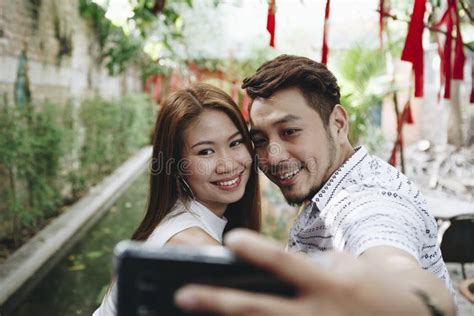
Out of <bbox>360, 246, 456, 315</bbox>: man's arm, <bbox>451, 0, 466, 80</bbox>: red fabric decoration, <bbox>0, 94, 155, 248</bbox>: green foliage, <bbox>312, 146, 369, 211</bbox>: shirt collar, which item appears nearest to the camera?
<bbox>360, 246, 456, 315</bbox>: man's arm

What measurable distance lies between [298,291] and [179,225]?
1159 mm

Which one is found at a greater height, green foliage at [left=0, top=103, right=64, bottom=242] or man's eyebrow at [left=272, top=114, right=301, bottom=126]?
man's eyebrow at [left=272, top=114, right=301, bottom=126]

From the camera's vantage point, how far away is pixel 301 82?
5.75 feet

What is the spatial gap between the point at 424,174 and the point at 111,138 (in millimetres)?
7135

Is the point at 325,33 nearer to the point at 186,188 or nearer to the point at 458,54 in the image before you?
the point at 458,54

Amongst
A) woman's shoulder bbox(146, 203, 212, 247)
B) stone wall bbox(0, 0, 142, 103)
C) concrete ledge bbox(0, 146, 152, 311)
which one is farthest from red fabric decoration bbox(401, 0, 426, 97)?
stone wall bbox(0, 0, 142, 103)

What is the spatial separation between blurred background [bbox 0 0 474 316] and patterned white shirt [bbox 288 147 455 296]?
1.07 metres

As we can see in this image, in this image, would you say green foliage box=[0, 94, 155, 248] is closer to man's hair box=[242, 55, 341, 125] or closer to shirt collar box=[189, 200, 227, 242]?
shirt collar box=[189, 200, 227, 242]

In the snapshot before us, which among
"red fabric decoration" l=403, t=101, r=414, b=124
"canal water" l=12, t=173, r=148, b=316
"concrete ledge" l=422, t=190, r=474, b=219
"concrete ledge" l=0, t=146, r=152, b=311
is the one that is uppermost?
"red fabric decoration" l=403, t=101, r=414, b=124

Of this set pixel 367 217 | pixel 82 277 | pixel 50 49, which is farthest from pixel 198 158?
pixel 50 49

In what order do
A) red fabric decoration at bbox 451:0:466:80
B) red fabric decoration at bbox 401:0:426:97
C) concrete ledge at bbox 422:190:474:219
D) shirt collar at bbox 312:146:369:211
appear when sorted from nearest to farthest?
1. shirt collar at bbox 312:146:369:211
2. red fabric decoration at bbox 401:0:426:97
3. red fabric decoration at bbox 451:0:466:80
4. concrete ledge at bbox 422:190:474:219

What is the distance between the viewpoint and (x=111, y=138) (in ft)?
32.7

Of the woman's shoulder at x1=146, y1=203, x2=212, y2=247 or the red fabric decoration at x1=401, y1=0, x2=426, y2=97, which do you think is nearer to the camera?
the woman's shoulder at x1=146, y1=203, x2=212, y2=247

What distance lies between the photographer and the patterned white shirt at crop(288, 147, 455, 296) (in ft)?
3.66
